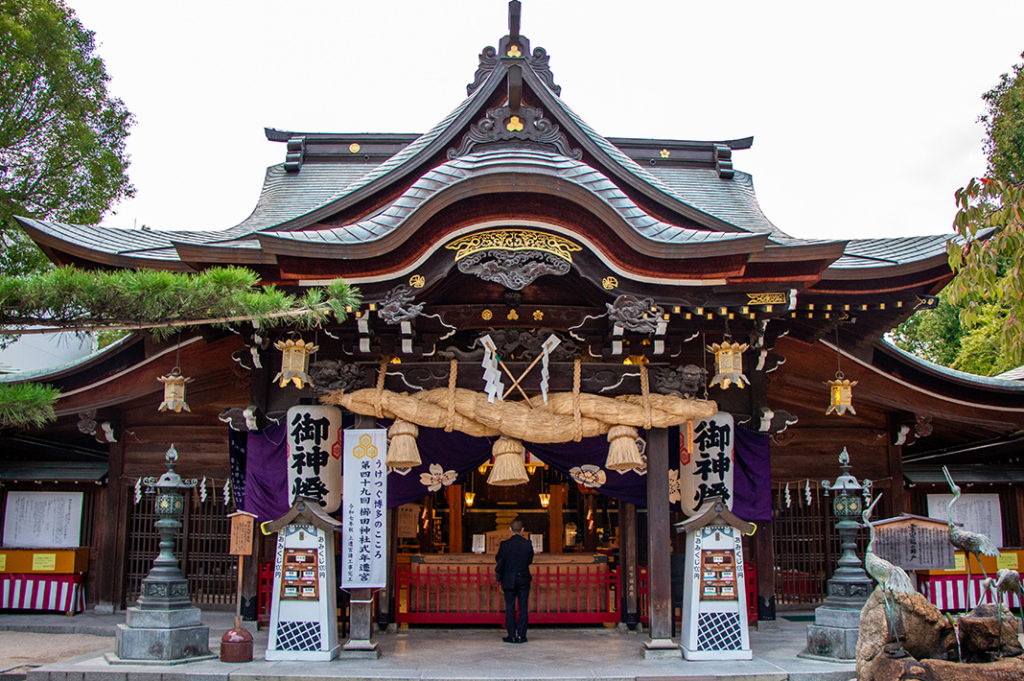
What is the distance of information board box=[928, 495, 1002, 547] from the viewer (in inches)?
489

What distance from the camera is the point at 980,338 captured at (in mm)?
20250

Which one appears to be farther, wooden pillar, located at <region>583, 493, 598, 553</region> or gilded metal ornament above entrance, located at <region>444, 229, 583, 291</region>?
wooden pillar, located at <region>583, 493, 598, 553</region>

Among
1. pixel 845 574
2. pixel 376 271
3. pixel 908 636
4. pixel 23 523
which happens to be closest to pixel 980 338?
pixel 845 574

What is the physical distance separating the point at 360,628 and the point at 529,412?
3007mm

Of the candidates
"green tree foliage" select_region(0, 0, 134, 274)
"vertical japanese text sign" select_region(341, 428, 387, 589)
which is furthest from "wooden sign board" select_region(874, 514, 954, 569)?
"green tree foliage" select_region(0, 0, 134, 274)

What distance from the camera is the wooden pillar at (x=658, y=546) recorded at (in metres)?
8.89

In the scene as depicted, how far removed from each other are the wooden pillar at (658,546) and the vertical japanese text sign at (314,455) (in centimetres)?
380

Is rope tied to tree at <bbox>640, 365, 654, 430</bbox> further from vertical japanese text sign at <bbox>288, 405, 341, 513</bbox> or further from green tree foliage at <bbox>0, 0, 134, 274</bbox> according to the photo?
green tree foliage at <bbox>0, 0, 134, 274</bbox>

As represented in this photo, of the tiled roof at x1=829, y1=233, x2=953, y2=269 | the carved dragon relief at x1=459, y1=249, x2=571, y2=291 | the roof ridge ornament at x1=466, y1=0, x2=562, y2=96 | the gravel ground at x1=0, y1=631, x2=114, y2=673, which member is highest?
the roof ridge ornament at x1=466, y1=0, x2=562, y2=96

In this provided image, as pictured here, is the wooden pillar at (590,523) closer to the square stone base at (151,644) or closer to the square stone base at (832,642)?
the square stone base at (832,642)

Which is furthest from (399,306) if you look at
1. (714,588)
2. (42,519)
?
(42,519)

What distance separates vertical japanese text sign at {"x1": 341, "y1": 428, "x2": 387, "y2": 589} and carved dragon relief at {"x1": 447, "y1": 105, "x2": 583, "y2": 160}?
13.9 feet

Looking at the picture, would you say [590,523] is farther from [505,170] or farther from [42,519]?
[42,519]

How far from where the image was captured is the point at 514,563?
9789 mm
